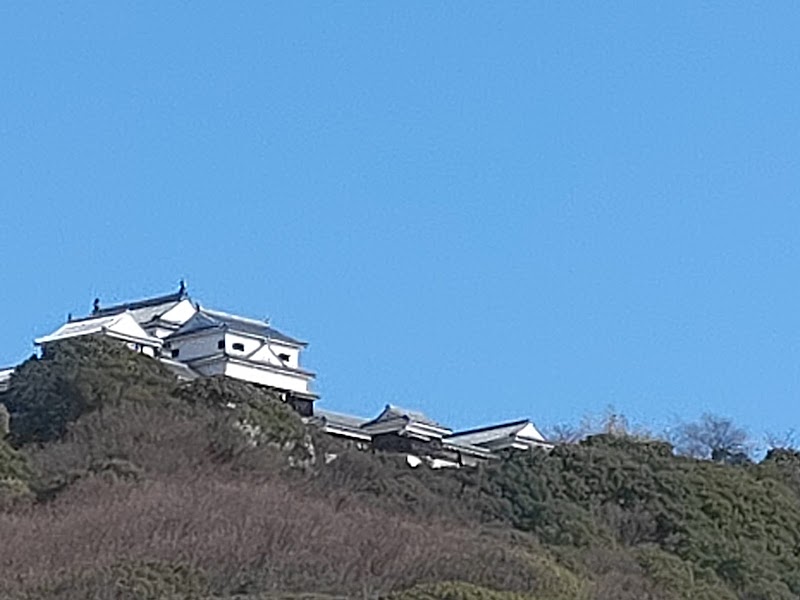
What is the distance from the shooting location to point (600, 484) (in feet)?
87.6

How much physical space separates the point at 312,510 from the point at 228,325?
16481mm

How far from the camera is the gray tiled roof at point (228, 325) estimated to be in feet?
123

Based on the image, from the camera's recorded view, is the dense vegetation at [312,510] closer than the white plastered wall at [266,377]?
Yes

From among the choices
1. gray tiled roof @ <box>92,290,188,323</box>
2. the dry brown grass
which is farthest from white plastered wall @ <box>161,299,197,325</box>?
the dry brown grass

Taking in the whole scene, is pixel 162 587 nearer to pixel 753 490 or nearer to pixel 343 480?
pixel 343 480

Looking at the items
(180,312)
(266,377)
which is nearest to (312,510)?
(266,377)

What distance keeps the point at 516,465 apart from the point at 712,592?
4931 millimetres

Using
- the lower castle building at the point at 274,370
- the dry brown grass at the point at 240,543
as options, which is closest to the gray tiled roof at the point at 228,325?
the lower castle building at the point at 274,370

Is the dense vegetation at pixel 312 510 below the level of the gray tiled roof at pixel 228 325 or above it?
below

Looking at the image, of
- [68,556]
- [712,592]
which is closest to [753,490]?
[712,592]

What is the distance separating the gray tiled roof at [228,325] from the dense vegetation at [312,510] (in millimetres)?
7817

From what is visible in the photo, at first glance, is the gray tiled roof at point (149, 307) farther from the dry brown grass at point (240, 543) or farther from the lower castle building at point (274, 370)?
the dry brown grass at point (240, 543)

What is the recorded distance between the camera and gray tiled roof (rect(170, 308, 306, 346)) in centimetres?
3759

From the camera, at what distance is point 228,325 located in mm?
37531
